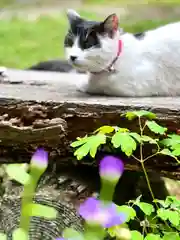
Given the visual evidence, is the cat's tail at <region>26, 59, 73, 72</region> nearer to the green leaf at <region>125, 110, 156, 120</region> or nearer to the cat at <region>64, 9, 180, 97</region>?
the cat at <region>64, 9, 180, 97</region>

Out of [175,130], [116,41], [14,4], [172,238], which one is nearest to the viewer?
[172,238]

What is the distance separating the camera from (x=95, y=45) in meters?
1.35

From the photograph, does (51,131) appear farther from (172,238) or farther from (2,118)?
(172,238)

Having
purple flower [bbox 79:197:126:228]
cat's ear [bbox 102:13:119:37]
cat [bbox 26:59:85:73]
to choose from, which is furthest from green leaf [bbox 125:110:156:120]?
cat [bbox 26:59:85:73]

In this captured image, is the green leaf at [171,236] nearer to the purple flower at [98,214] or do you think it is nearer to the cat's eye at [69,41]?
the purple flower at [98,214]

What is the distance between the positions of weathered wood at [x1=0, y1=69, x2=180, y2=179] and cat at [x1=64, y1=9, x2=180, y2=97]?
16 centimetres

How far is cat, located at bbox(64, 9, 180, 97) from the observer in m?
1.35

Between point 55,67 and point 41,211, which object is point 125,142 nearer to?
point 41,211

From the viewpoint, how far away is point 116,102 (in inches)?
47.5

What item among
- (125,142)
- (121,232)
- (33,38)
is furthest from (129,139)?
(33,38)

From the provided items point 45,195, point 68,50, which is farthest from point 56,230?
point 68,50

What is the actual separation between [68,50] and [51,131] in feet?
1.05

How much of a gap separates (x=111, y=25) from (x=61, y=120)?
Answer: 34 centimetres

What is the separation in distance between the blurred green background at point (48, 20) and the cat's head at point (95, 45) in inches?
86.2
